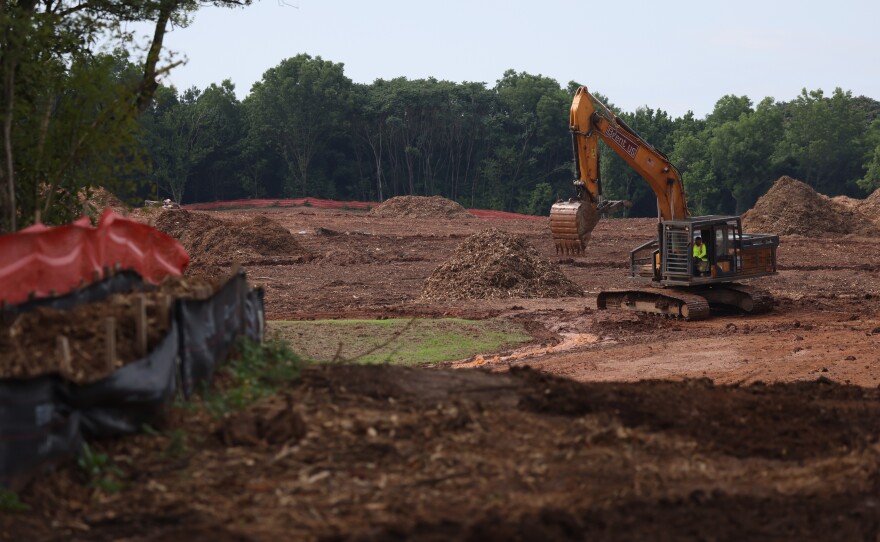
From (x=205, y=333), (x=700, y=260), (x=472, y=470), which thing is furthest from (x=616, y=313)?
(x=472, y=470)

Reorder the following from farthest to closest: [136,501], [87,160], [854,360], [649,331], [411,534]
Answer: [649,331] → [854,360] → [87,160] → [136,501] → [411,534]

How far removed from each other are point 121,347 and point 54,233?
4134mm

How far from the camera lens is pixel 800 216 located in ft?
176

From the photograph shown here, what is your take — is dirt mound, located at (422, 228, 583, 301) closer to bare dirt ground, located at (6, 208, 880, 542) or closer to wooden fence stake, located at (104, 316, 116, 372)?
bare dirt ground, located at (6, 208, 880, 542)

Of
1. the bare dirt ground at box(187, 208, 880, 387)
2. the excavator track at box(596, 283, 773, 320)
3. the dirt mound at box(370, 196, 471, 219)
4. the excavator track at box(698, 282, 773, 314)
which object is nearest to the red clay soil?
the bare dirt ground at box(187, 208, 880, 387)

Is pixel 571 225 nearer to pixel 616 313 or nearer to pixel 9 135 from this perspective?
pixel 616 313

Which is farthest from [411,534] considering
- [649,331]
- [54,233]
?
[649,331]

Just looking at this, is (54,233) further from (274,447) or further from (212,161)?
(212,161)

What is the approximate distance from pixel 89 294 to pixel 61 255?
5.90ft

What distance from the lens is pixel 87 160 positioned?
19703 mm

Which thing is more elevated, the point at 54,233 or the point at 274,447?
the point at 54,233

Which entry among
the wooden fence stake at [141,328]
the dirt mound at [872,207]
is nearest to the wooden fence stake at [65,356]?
the wooden fence stake at [141,328]

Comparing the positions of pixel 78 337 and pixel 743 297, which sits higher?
pixel 78 337

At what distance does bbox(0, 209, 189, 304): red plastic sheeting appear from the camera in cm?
1438
